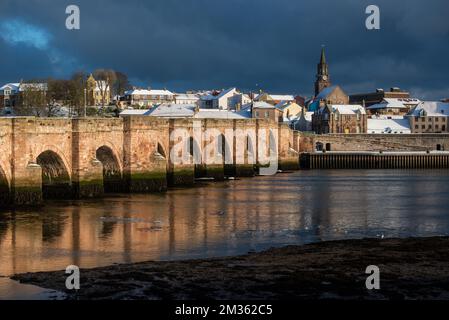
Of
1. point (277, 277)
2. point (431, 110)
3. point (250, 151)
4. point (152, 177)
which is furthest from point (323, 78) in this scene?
point (277, 277)

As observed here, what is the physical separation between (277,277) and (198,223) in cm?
1581

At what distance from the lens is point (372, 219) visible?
37844 millimetres

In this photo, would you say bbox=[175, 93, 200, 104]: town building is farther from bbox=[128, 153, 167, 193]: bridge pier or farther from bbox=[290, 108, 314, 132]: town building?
bbox=[128, 153, 167, 193]: bridge pier

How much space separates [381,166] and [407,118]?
49633 mm

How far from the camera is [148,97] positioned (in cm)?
17938

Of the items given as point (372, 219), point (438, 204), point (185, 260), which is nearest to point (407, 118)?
point (438, 204)

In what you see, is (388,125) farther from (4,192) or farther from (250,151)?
(4,192)

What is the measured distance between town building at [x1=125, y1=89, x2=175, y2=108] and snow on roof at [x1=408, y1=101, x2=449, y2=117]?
6134 cm

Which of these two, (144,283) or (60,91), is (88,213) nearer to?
(144,283)

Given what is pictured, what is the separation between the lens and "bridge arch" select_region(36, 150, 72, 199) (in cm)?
4538

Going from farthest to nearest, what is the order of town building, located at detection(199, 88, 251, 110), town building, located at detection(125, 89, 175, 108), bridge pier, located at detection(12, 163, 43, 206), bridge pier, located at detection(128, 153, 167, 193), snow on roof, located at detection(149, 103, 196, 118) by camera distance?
1. town building, located at detection(125, 89, 175, 108)
2. town building, located at detection(199, 88, 251, 110)
3. snow on roof, located at detection(149, 103, 196, 118)
4. bridge pier, located at detection(128, 153, 167, 193)
5. bridge pier, located at detection(12, 163, 43, 206)

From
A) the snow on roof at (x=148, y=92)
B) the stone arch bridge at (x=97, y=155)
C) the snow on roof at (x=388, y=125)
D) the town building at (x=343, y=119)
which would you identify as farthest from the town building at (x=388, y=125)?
the stone arch bridge at (x=97, y=155)

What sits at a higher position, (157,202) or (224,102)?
(224,102)

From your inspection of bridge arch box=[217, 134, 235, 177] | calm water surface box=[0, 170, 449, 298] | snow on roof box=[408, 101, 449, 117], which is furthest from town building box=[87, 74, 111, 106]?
calm water surface box=[0, 170, 449, 298]
